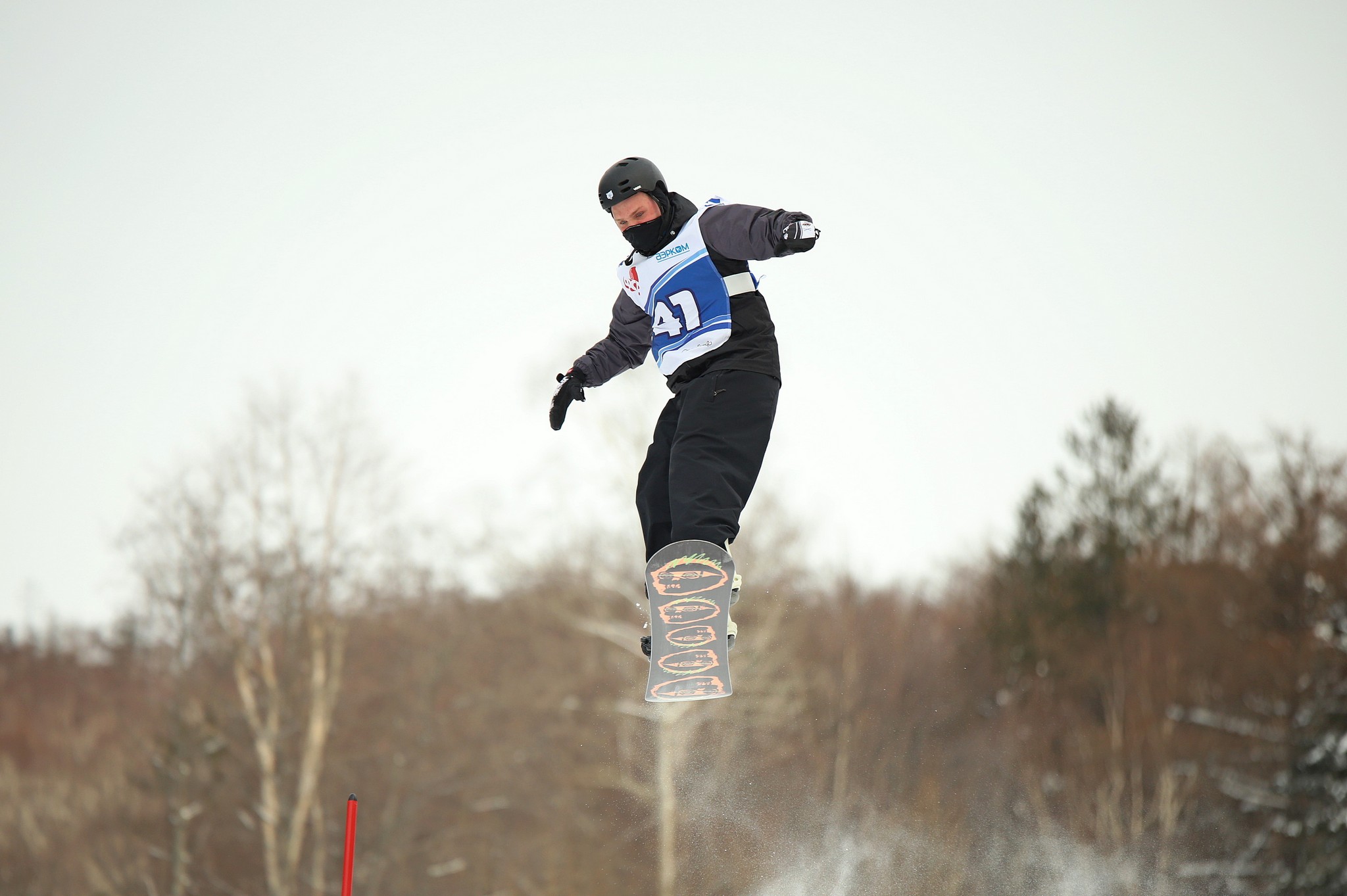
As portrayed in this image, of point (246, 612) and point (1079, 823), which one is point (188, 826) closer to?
point (246, 612)

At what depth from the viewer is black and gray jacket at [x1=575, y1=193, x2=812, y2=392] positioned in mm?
4242

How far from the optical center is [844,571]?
2572cm

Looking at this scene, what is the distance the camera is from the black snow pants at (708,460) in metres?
4.26

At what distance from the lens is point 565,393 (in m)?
4.96

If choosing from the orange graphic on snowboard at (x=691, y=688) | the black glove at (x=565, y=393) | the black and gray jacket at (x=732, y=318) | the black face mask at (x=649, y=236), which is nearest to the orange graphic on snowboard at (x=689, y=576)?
the orange graphic on snowboard at (x=691, y=688)

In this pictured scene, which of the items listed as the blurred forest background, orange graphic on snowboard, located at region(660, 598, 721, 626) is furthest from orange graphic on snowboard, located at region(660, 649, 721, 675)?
the blurred forest background

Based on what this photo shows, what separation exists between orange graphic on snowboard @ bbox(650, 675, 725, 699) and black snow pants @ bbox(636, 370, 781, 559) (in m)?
0.53

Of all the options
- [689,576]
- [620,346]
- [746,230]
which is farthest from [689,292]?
[689,576]

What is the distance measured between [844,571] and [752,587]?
19.4 ft

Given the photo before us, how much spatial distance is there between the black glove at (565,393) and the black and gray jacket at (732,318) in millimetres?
33

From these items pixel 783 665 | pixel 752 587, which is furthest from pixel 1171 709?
pixel 752 587

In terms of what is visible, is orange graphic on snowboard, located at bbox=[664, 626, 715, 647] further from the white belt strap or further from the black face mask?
the black face mask

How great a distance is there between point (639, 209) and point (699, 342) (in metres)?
0.61

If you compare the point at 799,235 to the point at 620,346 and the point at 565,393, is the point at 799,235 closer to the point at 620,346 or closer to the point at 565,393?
the point at 620,346
